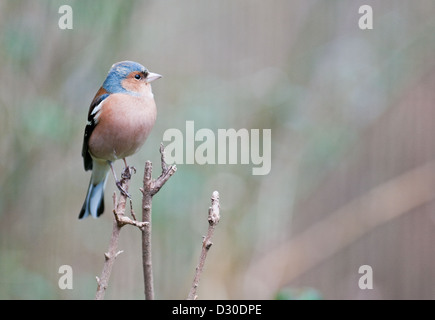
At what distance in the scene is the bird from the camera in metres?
2.86

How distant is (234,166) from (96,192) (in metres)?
1.20

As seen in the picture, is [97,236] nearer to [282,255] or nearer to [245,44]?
[282,255]

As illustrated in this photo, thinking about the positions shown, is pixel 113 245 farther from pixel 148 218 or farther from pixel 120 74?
pixel 120 74

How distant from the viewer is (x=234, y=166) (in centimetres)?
422

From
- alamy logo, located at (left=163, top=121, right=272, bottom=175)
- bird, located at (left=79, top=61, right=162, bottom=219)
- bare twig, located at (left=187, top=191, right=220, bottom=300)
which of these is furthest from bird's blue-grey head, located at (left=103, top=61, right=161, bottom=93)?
bare twig, located at (left=187, top=191, right=220, bottom=300)

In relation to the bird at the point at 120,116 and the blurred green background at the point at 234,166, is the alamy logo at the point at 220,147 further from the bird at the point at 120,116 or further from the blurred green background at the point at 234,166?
the bird at the point at 120,116

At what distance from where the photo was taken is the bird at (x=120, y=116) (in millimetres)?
2857

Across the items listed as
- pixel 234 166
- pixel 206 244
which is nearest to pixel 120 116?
pixel 206 244

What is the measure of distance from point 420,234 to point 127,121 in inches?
120

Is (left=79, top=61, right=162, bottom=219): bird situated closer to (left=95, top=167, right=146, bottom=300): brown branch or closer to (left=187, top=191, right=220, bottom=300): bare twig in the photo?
(left=95, top=167, right=146, bottom=300): brown branch

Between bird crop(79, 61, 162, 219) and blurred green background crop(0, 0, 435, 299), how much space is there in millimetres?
483

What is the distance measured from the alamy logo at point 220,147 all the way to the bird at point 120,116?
82 cm

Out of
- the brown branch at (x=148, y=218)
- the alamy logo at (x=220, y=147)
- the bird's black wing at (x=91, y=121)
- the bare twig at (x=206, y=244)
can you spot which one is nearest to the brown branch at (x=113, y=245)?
the brown branch at (x=148, y=218)
